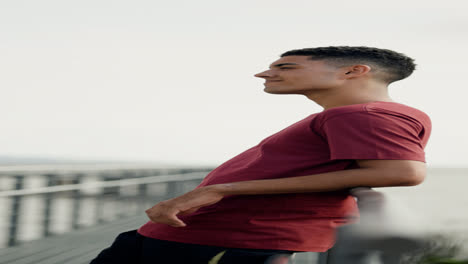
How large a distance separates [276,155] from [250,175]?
0.21ft

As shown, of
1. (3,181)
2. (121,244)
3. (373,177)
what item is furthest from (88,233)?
(373,177)

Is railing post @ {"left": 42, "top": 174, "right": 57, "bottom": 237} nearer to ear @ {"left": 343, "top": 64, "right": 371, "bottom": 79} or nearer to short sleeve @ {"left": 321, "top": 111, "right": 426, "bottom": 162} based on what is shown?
ear @ {"left": 343, "top": 64, "right": 371, "bottom": 79}

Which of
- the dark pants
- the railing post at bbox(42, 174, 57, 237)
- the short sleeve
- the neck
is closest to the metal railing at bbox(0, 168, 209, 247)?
the railing post at bbox(42, 174, 57, 237)

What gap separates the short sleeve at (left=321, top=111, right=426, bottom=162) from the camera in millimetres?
1138

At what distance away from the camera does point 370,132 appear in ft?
3.78

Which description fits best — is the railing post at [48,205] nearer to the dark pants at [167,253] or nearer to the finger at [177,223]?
the dark pants at [167,253]

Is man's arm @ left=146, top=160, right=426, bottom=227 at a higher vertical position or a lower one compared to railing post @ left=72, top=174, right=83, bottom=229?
higher

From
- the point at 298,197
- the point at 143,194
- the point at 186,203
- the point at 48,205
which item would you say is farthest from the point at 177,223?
the point at 143,194

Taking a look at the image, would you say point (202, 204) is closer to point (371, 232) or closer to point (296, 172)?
point (296, 172)

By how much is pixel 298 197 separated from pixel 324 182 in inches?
3.1

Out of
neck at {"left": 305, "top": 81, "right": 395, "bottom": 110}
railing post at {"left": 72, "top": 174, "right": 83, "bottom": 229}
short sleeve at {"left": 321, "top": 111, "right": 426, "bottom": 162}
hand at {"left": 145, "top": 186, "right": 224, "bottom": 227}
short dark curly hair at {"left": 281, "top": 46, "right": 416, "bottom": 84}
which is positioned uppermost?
short dark curly hair at {"left": 281, "top": 46, "right": 416, "bottom": 84}

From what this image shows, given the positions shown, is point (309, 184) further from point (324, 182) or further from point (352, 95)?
point (352, 95)

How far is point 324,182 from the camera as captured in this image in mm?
1197

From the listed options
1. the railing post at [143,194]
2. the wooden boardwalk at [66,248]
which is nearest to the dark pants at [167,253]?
the wooden boardwalk at [66,248]
